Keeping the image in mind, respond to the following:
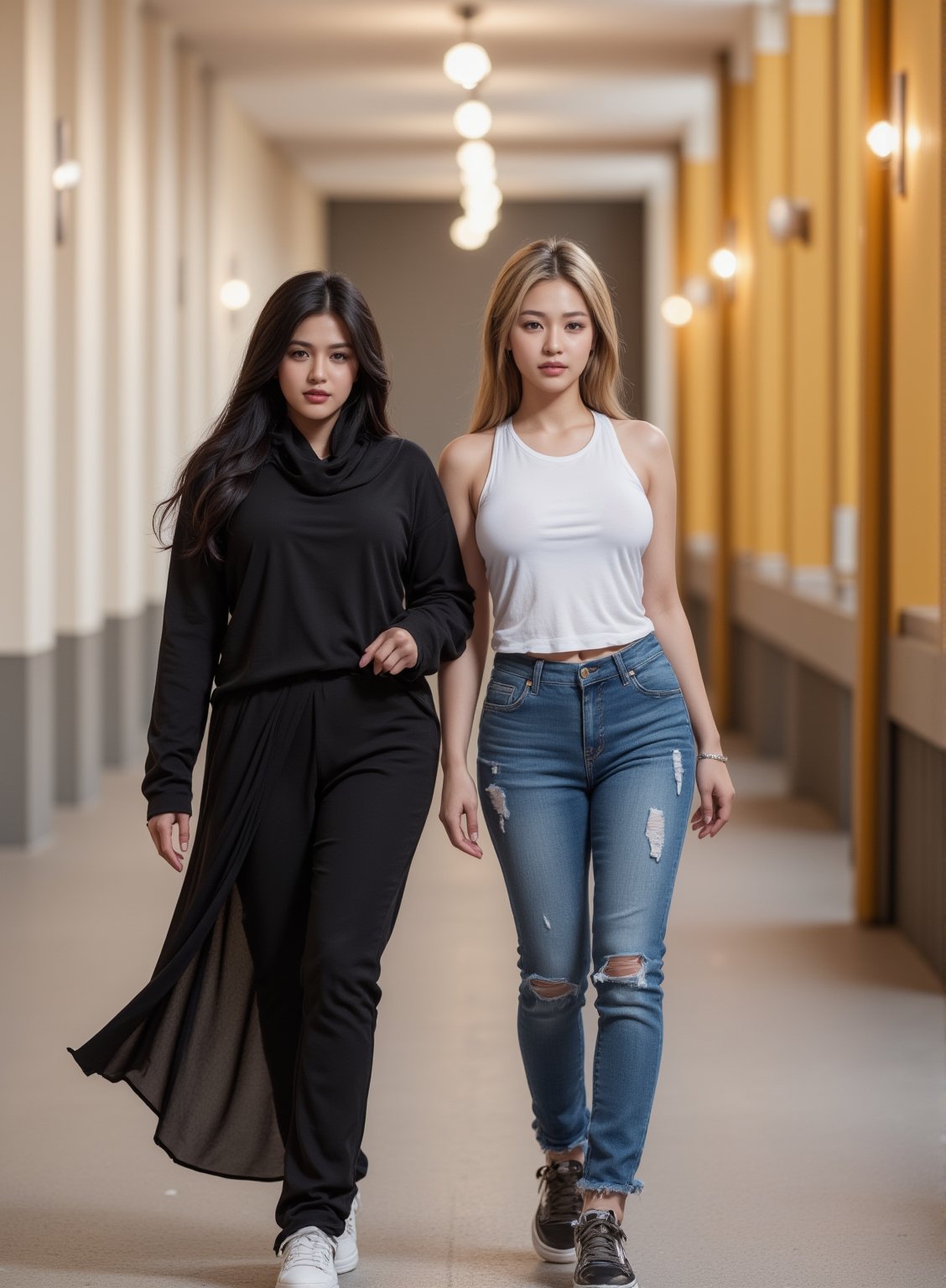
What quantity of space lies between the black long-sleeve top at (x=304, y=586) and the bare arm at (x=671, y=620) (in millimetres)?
298

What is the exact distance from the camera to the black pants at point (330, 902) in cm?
259

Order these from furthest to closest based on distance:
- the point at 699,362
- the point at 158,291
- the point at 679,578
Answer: the point at 679,578
the point at 699,362
the point at 158,291

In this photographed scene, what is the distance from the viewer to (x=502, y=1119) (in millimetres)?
3551

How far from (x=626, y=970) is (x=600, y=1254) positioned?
399 millimetres

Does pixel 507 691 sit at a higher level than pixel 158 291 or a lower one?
lower

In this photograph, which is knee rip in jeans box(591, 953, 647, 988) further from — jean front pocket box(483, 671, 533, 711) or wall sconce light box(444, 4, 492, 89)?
wall sconce light box(444, 4, 492, 89)

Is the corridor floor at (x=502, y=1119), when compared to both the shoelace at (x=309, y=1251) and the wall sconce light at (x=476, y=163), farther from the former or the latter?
the wall sconce light at (x=476, y=163)

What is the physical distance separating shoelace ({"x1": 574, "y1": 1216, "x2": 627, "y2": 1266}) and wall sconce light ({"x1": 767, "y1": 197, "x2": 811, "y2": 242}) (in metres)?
6.12

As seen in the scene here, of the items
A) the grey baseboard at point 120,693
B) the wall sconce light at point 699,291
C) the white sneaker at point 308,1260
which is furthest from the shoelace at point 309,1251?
the wall sconce light at point 699,291

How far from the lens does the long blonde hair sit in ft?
9.02

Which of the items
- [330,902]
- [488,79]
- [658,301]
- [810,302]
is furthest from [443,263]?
[330,902]

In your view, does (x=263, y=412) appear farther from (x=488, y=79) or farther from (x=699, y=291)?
(x=699, y=291)

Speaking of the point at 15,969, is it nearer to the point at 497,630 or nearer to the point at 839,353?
the point at 497,630

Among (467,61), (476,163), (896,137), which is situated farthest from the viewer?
(476,163)
